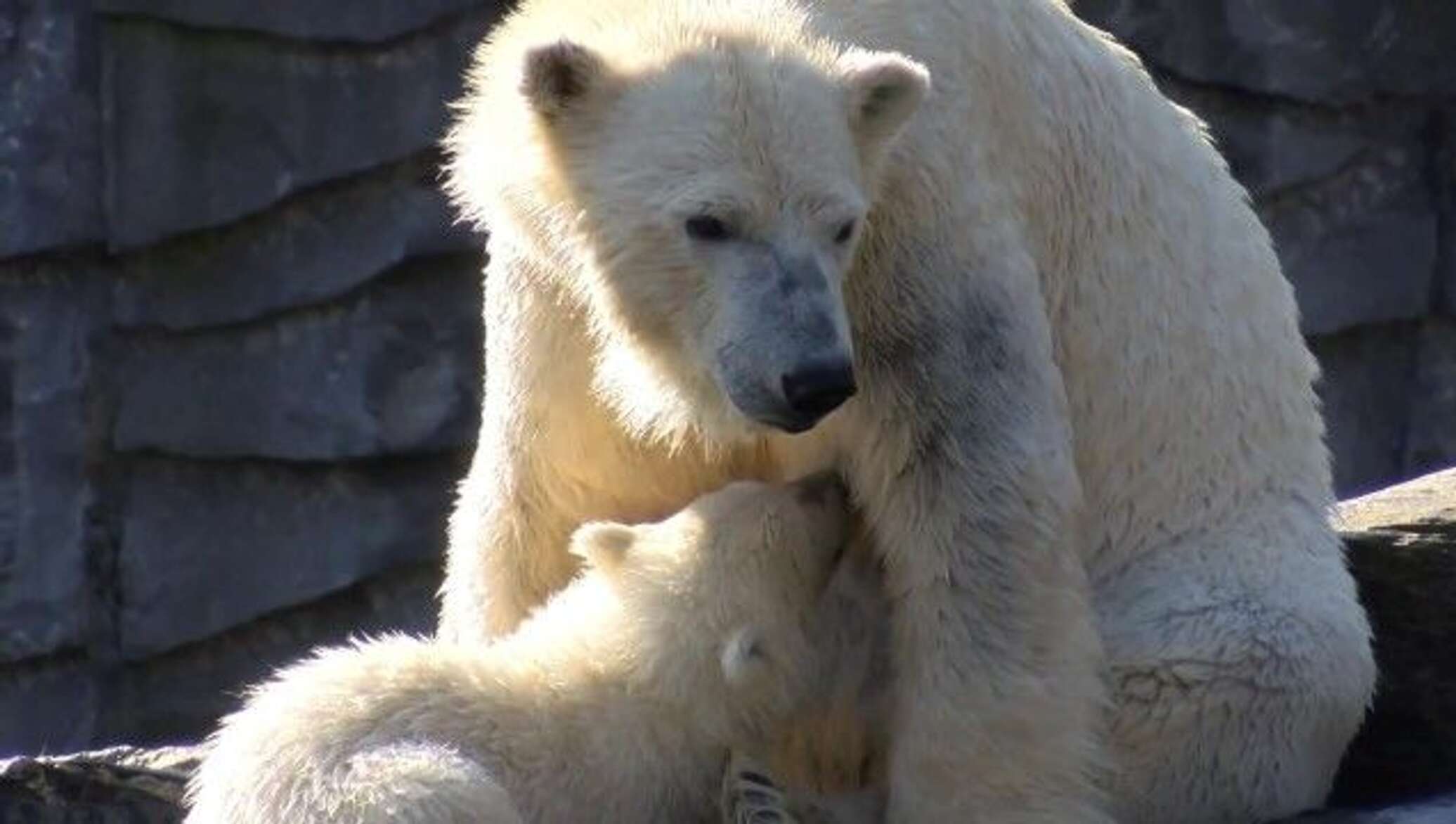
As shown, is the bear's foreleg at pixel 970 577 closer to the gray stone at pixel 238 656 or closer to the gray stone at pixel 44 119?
the gray stone at pixel 44 119

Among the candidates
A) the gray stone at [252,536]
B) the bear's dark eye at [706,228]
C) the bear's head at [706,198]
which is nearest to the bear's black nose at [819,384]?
the bear's head at [706,198]

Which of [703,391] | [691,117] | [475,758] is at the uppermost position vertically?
[691,117]

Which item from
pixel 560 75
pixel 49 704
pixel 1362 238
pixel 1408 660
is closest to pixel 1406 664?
pixel 1408 660

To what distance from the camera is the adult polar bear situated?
13.8ft

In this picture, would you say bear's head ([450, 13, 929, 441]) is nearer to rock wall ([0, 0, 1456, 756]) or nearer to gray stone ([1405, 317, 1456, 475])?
rock wall ([0, 0, 1456, 756])

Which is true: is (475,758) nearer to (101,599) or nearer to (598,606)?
(598,606)

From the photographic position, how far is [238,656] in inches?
332

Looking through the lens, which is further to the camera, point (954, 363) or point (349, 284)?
point (349, 284)

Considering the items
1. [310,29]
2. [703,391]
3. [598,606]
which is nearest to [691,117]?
[703,391]

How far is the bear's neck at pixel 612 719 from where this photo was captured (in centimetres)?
416

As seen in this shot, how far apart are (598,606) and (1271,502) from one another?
107 centimetres

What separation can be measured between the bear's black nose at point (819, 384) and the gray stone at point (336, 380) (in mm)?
4305

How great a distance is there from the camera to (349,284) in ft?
26.8

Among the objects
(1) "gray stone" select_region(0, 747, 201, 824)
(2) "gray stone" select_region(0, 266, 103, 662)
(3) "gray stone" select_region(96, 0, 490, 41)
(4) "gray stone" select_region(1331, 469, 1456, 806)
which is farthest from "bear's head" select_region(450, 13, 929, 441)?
(2) "gray stone" select_region(0, 266, 103, 662)
